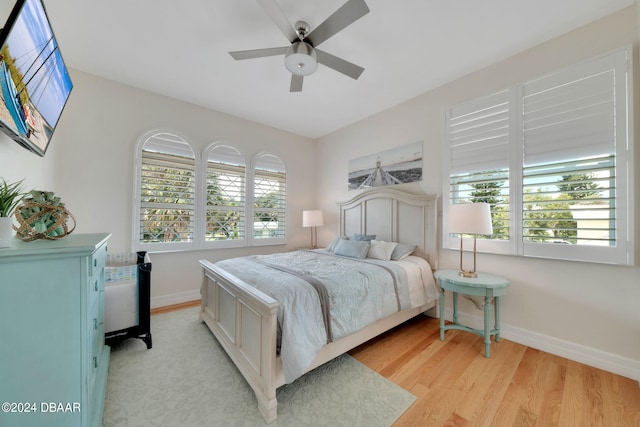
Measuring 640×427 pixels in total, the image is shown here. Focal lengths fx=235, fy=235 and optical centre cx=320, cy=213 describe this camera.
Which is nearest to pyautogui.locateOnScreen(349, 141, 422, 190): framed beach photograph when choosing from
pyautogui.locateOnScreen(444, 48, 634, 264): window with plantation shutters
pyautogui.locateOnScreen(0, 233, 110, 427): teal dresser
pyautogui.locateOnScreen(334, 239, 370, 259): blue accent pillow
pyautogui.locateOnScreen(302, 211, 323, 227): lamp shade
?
pyautogui.locateOnScreen(444, 48, 634, 264): window with plantation shutters

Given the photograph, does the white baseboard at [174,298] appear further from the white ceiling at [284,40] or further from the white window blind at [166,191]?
the white ceiling at [284,40]

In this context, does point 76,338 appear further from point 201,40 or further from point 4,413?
point 201,40

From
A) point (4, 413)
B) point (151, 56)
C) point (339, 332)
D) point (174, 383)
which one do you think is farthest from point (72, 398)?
point (151, 56)

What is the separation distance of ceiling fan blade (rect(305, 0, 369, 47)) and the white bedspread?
1942 millimetres

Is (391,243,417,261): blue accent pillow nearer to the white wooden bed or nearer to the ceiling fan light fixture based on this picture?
the white wooden bed

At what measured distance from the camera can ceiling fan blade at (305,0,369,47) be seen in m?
1.54

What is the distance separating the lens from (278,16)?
1.67 m

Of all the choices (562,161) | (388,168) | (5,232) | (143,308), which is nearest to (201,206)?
(143,308)

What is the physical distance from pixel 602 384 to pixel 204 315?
356 centimetres

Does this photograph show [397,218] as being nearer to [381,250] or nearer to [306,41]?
[381,250]

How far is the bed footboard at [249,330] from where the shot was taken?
1.48 meters

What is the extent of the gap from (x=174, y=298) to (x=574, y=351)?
4526mm

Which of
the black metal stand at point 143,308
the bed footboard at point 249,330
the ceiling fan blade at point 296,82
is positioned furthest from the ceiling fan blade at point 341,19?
the black metal stand at point 143,308

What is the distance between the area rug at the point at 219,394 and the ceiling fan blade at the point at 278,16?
2.67 metres
